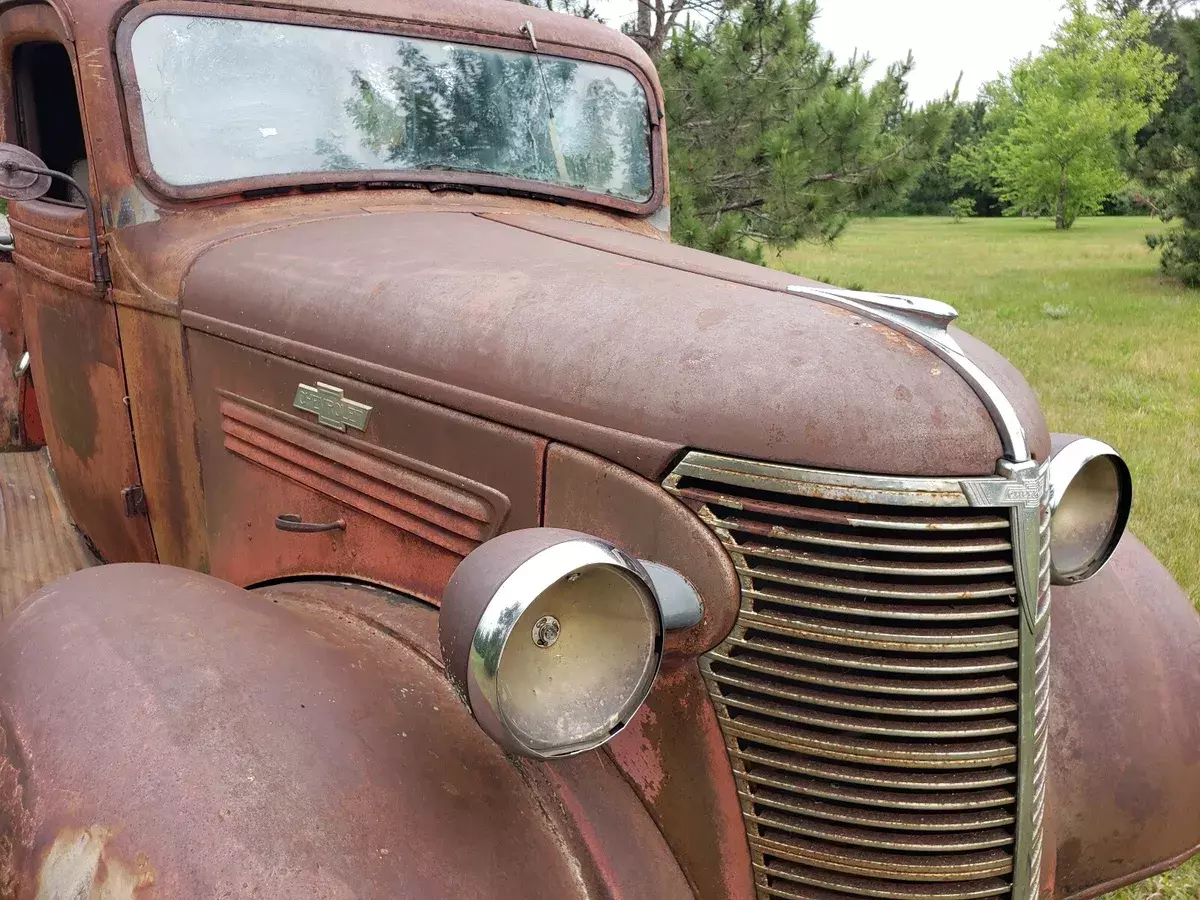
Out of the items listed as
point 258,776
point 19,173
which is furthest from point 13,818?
point 19,173

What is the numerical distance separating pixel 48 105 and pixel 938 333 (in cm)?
305

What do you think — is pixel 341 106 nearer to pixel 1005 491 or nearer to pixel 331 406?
pixel 331 406

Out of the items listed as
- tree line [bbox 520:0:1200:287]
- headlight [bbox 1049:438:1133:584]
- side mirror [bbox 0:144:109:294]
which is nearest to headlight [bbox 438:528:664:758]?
headlight [bbox 1049:438:1133:584]

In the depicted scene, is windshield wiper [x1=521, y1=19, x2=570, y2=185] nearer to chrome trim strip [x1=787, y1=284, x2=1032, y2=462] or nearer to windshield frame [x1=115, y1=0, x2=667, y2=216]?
windshield frame [x1=115, y1=0, x2=667, y2=216]

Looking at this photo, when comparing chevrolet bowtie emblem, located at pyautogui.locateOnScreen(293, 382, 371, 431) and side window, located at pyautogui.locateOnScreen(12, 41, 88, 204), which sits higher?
side window, located at pyautogui.locateOnScreen(12, 41, 88, 204)

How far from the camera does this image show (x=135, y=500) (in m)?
3.17

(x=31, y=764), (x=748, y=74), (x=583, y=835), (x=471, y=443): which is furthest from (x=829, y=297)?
(x=748, y=74)

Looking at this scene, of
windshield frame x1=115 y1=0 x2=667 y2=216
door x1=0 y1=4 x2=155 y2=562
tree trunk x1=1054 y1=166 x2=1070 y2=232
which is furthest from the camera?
tree trunk x1=1054 y1=166 x2=1070 y2=232

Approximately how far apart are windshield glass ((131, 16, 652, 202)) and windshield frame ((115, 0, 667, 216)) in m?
0.02

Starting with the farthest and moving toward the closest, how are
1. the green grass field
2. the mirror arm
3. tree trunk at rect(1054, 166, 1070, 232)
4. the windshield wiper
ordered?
tree trunk at rect(1054, 166, 1070, 232), the green grass field, the windshield wiper, the mirror arm

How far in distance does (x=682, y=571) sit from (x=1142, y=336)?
440 inches

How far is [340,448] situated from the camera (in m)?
2.37

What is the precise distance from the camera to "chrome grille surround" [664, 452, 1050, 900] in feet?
5.28

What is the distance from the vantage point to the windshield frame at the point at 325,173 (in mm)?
2783
